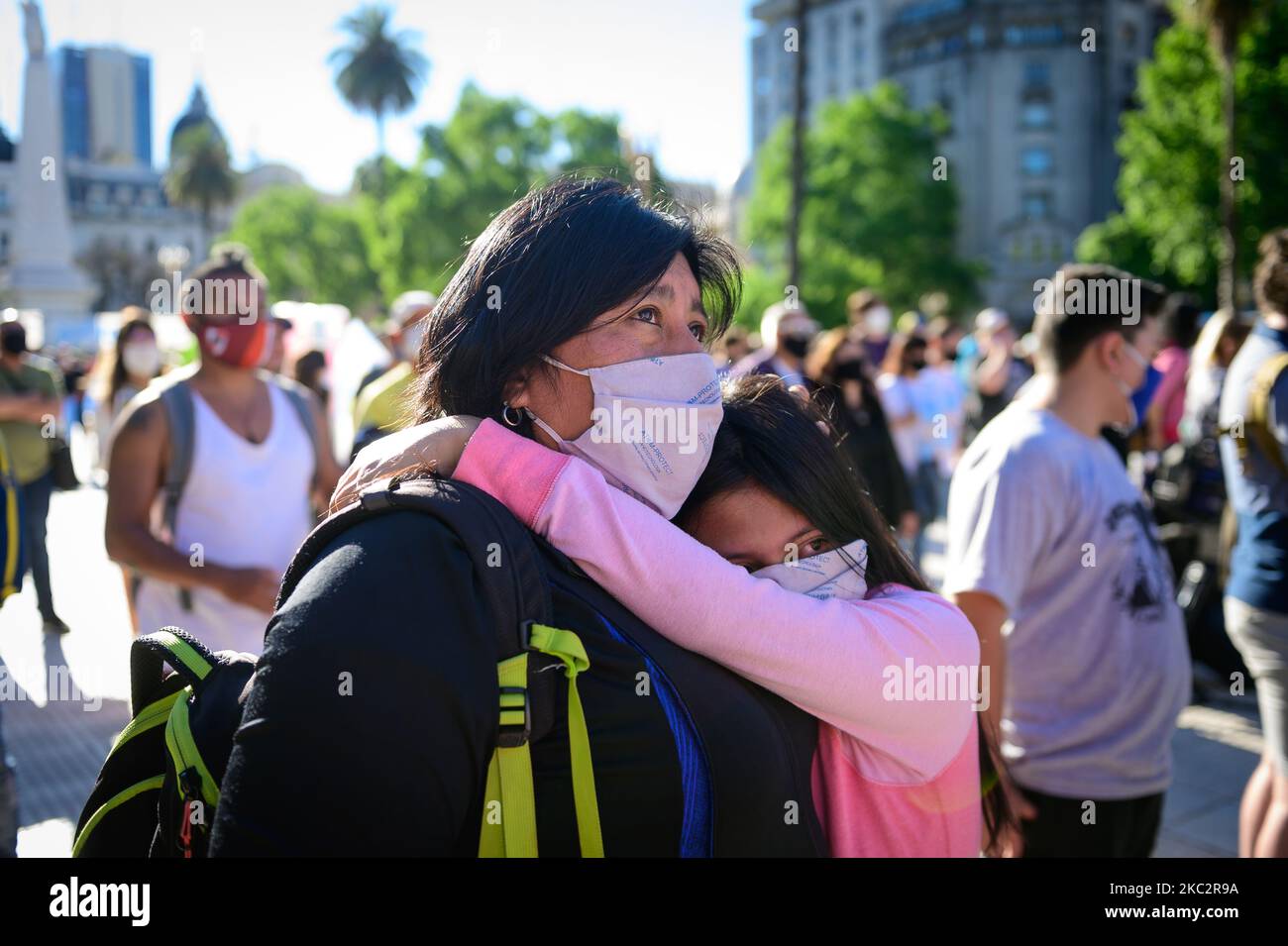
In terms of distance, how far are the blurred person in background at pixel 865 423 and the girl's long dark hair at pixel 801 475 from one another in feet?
15.7

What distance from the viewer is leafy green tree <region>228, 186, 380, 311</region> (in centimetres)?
5822

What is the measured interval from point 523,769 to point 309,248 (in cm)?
6219

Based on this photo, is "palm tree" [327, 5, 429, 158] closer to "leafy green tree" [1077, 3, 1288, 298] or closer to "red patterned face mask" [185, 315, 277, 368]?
"leafy green tree" [1077, 3, 1288, 298]

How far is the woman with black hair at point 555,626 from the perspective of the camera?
126 centimetres

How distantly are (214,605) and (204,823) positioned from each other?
2.57 metres

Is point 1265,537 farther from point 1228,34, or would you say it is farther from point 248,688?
point 1228,34

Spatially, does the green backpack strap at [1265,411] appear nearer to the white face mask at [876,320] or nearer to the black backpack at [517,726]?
the black backpack at [517,726]

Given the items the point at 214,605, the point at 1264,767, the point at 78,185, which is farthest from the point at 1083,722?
the point at 78,185

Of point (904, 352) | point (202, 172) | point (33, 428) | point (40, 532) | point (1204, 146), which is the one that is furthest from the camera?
point (202, 172)

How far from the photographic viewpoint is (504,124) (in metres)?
43.4

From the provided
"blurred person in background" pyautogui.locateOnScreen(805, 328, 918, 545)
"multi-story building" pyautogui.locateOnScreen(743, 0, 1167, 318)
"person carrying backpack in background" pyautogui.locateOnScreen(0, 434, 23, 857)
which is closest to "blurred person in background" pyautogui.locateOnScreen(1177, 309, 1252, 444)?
"blurred person in background" pyautogui.locateOnScreen(805, 328, 918, 545)

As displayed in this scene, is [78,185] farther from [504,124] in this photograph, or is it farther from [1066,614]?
[1066,614]

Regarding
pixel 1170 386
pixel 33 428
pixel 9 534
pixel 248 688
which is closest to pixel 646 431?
pixel 248 688

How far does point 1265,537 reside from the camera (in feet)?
12.1
